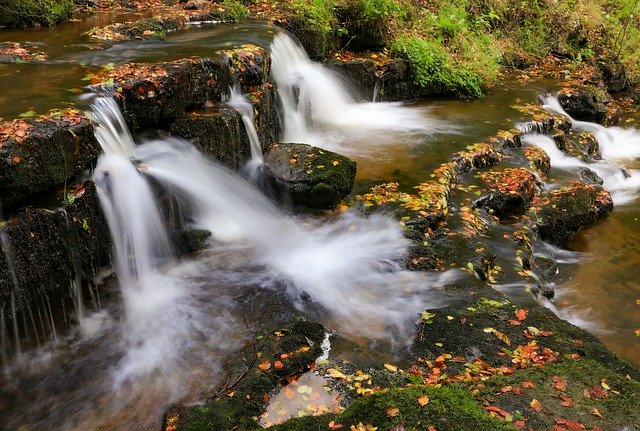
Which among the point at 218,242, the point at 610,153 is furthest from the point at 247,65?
the point at 610,153

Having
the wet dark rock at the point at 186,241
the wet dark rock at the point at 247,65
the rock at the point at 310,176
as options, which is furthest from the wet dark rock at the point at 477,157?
the wet dark rock at the point at 186,241

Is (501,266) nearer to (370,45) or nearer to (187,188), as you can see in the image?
(187,188)

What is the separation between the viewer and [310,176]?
7438 mm

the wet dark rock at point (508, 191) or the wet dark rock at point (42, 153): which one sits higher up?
the wet dark rock at point (42, 153)

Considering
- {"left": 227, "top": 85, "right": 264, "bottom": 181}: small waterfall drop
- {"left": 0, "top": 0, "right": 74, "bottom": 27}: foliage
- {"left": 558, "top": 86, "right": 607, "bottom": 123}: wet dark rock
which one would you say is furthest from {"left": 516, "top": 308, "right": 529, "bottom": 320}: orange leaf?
{"left": 0, "top": 0, "right": 74, "bottom": 27}: foliage

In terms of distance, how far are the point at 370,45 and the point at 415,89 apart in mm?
1730

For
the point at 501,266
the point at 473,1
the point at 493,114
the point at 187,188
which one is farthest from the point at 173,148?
the point at 473,1

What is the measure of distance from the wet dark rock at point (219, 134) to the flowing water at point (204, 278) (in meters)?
0.16

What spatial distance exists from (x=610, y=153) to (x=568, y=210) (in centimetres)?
503

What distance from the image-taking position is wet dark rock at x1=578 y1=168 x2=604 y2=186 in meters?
9.71

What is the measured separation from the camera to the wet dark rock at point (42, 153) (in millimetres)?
4841

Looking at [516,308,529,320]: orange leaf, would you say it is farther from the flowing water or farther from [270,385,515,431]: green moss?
[270,385,515,431]: green moss

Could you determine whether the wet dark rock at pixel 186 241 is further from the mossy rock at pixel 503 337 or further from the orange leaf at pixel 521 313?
the orange leaf at pixel 521 313

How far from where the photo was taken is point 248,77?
854 cm
